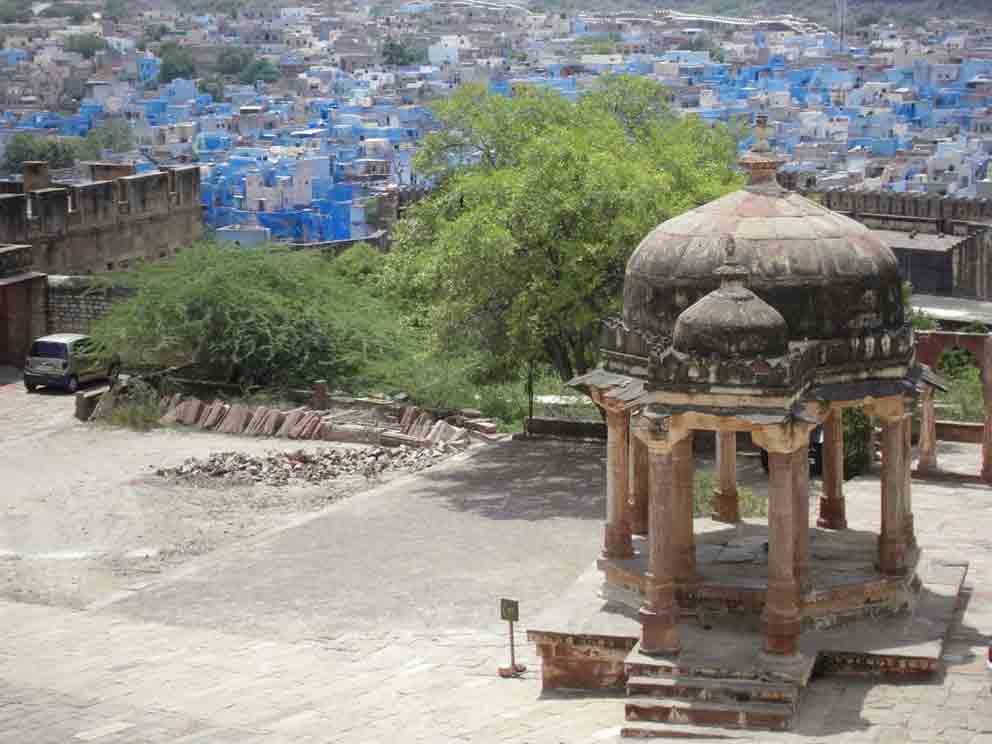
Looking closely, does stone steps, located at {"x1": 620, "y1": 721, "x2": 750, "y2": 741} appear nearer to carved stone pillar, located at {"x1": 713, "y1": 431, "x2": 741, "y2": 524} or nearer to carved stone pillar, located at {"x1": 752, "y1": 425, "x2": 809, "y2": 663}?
carved stone pillar, located at {"x1": 752, "y1": 425, "x2": 809, "y2": 663}

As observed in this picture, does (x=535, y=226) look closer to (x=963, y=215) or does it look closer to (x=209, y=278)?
(x=209, y=278)

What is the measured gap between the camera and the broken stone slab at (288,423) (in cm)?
2511

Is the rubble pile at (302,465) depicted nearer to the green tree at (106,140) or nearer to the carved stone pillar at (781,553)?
the carved stone pillar at (781,553)

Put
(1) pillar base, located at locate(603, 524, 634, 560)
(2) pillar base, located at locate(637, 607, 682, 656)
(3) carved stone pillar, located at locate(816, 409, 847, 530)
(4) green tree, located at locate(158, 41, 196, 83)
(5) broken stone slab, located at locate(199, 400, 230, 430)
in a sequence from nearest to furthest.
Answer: (2) pillar base, located at locate(637, 607, 682, 656) < (1) pillar base, located at locate(603, 524, 634, 560) < (3) carved stone pillar, located at locate(816, 409, 847, 530) < (5) broken stone slab, located at locate(199, 400, 230, 430) < (4) green tree, located at locate(158, 41, 196, 83)

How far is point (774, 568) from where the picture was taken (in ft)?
45.3

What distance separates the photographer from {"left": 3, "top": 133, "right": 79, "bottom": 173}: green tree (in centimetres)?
9681

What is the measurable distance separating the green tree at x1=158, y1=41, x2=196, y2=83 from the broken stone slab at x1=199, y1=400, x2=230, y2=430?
158351 mm

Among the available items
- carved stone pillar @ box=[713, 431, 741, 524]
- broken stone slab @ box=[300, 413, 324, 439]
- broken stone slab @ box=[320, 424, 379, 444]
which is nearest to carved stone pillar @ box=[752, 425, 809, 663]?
carved stone pillar @ box=[713, 431, 741, 524]

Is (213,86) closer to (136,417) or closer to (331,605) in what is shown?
(136,417)

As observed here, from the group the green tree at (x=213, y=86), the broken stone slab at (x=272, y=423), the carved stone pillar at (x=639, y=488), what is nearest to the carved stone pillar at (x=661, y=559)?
the carved stone pillar at (x=639, y=488)

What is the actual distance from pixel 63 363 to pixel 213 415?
11.4 ft

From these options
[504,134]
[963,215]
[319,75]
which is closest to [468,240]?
[504,134]

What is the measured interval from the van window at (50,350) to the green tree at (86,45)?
569 ft

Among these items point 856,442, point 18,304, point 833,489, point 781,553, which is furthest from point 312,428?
point 781,553
